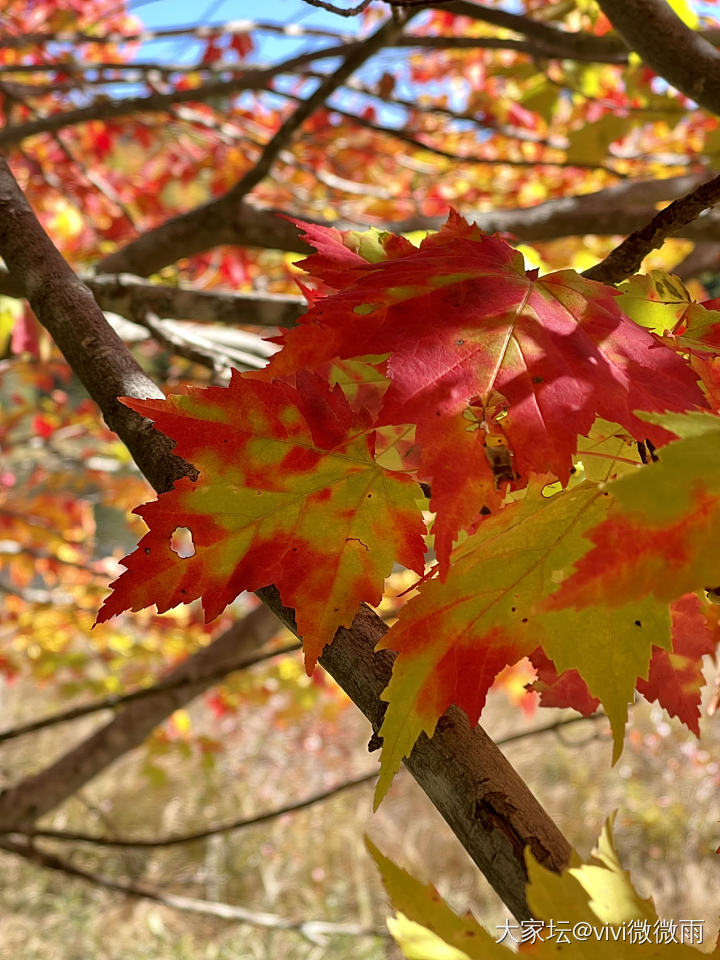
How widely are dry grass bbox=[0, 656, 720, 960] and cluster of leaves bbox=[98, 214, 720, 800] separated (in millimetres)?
2330

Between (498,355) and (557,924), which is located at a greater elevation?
(498,355)

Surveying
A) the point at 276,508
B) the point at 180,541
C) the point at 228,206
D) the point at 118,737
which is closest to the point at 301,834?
the point at 180,541

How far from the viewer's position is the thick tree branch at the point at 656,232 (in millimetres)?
459

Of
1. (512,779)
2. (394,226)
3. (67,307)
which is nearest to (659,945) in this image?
(512,779)

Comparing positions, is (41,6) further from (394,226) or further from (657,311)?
(657,311)

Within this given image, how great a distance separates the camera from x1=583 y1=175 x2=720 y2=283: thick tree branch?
46cm

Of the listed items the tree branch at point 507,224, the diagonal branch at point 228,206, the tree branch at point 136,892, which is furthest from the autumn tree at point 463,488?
the tree branch at point 136,892

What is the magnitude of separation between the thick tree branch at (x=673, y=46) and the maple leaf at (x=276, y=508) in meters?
0.47

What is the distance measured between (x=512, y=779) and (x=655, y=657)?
192mm

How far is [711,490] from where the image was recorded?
29 centimetres

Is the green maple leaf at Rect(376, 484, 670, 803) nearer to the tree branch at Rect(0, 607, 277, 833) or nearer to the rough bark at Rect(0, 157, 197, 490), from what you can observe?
the rough bark at Rect(0, 157, 197, 490)

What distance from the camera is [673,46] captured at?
69 cm

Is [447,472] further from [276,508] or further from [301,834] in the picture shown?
[301,834]

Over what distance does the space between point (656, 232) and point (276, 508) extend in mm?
280
